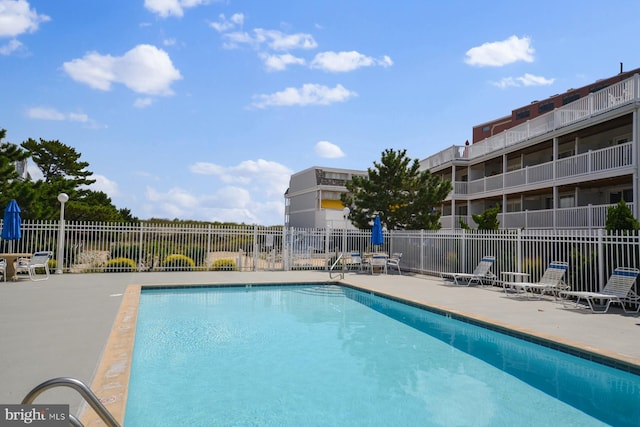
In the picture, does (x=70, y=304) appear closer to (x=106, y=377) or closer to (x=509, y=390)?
(x=106, y=377)

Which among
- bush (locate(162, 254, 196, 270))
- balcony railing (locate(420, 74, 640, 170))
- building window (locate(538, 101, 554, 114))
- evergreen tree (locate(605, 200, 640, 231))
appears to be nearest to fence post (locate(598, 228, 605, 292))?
evergreen tree (locate(605, 200, 640, 231))

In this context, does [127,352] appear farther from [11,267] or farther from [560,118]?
[560,118]

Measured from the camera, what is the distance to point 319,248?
66.0 ft

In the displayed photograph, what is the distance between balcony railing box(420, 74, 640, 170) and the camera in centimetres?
Answer: 1602

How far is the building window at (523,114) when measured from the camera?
1656 inches

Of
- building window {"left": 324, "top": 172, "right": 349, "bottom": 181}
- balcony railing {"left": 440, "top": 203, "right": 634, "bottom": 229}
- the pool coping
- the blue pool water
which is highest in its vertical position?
building window {"left": 324, "top": 172, "right": 349, "bottom": 181}

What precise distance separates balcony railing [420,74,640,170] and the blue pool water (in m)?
12.9

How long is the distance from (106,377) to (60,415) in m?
2.45

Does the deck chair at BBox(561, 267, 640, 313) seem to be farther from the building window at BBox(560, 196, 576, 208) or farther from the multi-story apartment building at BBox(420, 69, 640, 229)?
the building window at BBox(560, 196, 576, 208)

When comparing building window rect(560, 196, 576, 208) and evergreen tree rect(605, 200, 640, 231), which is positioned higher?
building window rect(560, 196, 576, 208)

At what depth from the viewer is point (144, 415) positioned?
14.2 ft

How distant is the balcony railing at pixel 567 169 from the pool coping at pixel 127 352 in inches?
→ 453

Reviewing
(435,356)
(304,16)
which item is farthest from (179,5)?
(435,356)

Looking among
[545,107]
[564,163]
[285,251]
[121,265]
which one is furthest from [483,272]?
[545,107]
